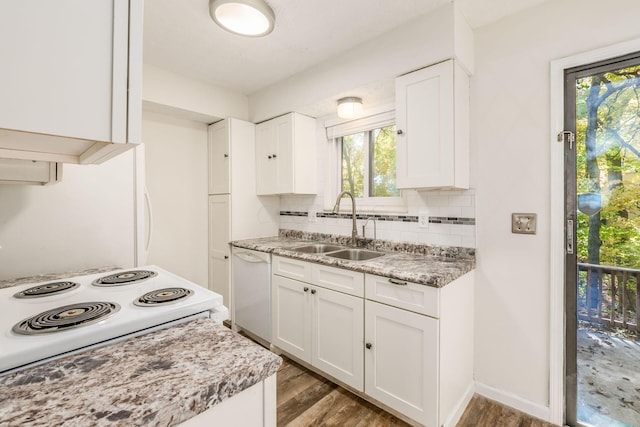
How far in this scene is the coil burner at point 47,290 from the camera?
101 centimetres

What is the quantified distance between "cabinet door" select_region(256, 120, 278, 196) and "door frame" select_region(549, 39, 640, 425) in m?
2.09

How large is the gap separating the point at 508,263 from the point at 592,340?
1.76 ft

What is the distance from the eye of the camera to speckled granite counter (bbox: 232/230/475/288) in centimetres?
157

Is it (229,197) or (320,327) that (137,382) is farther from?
(229,197)

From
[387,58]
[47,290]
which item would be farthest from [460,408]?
[387,58]

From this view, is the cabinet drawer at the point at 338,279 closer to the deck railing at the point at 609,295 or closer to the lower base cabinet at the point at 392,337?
the lower base cabinet at the point at 392,337

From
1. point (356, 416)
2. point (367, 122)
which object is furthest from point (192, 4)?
point (356, 416)

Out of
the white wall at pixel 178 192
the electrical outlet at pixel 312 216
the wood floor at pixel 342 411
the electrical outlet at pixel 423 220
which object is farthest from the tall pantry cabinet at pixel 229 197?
the electrical outlet at pixel 423 220

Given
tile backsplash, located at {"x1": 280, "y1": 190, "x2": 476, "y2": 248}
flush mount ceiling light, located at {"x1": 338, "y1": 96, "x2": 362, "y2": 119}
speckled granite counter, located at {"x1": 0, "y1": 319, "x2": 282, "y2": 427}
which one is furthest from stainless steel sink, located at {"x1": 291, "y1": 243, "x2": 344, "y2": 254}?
speckled granite counter, located at {"x1": 0, "y1": 319, "x2": 282, "y2": 427}

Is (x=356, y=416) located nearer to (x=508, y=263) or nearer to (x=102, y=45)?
(x=508, y=263)

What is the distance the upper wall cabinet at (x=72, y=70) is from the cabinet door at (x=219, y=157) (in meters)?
2.36

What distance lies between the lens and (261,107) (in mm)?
2967

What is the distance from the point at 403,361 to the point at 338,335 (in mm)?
452

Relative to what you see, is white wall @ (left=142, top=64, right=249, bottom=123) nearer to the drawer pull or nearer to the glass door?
the drawer pull
